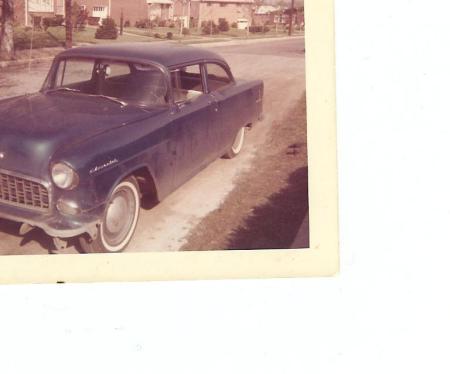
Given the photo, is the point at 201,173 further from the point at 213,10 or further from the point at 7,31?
the point at 7,31

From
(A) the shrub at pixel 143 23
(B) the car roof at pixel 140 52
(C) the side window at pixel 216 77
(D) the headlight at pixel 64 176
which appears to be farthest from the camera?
(C) the side window at pixel 216 77

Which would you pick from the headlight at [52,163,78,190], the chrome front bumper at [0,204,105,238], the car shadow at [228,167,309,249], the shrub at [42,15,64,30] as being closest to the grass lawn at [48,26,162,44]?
the shrub at [42,15,64,30]

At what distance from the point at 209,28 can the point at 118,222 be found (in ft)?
3.77

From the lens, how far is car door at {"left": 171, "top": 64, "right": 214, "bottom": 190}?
2594mm

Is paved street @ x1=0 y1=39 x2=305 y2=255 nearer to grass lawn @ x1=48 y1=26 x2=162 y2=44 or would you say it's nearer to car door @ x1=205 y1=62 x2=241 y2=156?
car door @ x1=205 y1=62 x2=241 y2=156

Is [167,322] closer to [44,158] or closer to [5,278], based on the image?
[5,278]

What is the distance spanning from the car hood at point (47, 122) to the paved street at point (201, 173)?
0.58 ft

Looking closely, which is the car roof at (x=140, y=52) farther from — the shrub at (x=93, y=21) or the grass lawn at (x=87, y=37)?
the shrub at (x=93, y=21)

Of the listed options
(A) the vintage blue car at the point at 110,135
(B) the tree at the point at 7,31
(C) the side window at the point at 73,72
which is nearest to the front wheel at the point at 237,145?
(A) the vintage blue car at the point at 110,135

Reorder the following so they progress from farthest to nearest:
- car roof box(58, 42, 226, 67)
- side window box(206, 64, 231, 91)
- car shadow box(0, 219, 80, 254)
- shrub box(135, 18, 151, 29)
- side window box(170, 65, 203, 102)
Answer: side window box(206, 64, 231, 91) < side window box(170, 65, 203, 102) < car roof box(58, 42, 226, 67) < shrub box(135, 18, 151, 29) < car shadow box(0, 219, 80, 254)

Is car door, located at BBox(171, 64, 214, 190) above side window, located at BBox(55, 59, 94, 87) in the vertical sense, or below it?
below

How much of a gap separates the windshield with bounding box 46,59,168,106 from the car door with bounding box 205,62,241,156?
15.3 inches

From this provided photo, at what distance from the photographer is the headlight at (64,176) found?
209 centimetres

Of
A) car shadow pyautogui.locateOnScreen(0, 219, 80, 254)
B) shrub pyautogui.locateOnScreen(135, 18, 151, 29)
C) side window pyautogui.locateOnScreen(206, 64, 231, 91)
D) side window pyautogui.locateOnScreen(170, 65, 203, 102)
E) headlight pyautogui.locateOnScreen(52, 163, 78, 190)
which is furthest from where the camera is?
side window pyautogui.locateOnScreen(206, 64, 231, 91)
